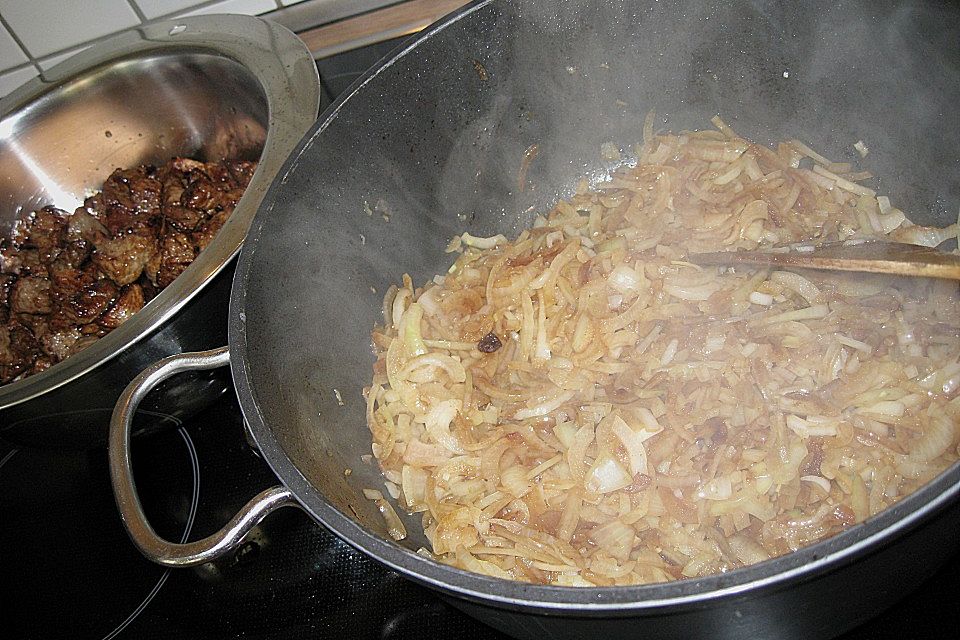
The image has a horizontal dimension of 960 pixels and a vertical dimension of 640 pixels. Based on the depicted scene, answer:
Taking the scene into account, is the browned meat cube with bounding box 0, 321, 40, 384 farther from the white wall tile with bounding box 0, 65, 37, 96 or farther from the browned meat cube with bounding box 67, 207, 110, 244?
the white wall tile with bounding box 0, 65, 37, 96

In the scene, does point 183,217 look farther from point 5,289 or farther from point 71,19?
point 71,19

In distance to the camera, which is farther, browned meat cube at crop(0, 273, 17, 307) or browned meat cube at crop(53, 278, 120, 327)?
browned meat cube at crop(0, 273, 17, 307)

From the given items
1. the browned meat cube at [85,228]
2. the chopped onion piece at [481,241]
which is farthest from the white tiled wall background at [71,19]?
the chopped onion piece at [481,241]

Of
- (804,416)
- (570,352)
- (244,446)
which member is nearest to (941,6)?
(804,416)

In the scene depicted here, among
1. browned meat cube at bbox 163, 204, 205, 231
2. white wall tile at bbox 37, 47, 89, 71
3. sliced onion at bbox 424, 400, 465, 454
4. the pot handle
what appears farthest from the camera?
white wall tile at bbox 37, 47, 89, 71

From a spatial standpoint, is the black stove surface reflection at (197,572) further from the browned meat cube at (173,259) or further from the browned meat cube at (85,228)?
the browned meat cube at (85,228)

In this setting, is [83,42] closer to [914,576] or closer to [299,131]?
[299,131]

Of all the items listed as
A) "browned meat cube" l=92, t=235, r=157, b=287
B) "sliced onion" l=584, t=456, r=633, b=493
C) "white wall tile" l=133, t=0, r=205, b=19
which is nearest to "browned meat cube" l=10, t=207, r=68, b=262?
"browned meat cube" l=92, t=235, r=157, b=287
